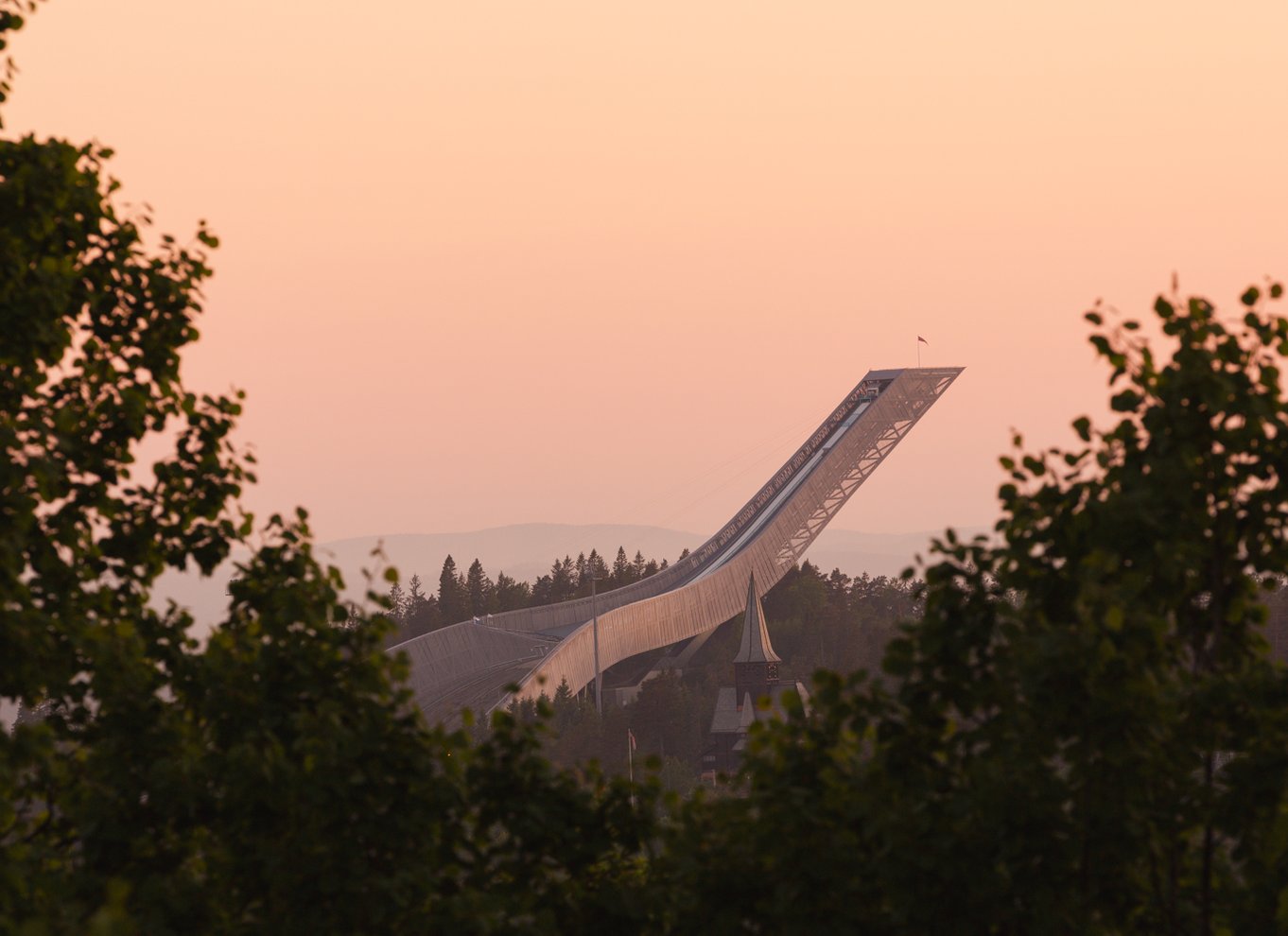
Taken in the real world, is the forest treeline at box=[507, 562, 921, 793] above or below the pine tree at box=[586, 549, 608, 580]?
below

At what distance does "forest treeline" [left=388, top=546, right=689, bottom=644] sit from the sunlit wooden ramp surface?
19.4 meters

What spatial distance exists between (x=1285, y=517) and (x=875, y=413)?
89071 mm

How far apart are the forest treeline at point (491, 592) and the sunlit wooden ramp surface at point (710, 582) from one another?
1936 centimetres

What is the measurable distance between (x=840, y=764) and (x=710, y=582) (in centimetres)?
8722

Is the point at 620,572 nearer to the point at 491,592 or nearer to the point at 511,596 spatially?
the point at 511,596

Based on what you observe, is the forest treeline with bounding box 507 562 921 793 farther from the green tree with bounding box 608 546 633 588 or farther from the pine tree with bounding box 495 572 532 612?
the pine tree with bounding box 495 572 532 612

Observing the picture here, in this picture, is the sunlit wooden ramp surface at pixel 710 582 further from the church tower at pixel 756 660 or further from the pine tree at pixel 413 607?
the pine tree at pixel 413 607

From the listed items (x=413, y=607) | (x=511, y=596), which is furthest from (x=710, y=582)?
(x=413, y=607)

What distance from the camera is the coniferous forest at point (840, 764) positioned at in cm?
949

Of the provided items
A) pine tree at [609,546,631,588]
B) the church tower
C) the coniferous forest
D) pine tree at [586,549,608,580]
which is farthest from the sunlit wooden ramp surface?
the coniferous forest

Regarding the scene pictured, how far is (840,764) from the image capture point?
10.2 m

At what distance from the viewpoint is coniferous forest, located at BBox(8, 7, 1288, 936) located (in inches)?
374

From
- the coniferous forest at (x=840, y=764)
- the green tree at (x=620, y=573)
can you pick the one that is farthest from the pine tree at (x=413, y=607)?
the coniferous forest at (x=840, y=764)

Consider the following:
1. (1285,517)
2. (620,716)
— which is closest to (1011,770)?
(1285,517)
